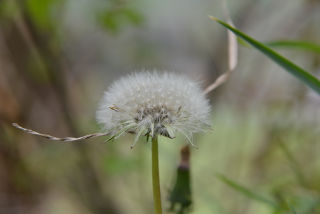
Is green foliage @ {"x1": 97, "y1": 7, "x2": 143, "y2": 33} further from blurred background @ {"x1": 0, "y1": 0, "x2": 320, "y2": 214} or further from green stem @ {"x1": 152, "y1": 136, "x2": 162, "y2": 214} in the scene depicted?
green stem @ {"x1": 152, "y1": 136, "x2": 162, "y2": 214}

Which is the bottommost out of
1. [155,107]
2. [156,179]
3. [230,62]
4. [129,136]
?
[156,179]

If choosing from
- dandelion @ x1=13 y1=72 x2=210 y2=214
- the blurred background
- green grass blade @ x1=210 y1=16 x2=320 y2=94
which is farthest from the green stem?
the blurred background

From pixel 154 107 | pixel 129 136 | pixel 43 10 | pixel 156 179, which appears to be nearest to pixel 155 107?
pixel 154 107

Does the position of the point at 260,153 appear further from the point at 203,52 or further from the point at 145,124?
the point at 145,124

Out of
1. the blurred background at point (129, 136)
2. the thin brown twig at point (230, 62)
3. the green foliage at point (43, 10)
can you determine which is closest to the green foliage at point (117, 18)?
the blurred background at point (129, 136)

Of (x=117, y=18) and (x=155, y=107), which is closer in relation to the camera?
(x=155, y=107)

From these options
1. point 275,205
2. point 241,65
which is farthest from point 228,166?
point 275,205

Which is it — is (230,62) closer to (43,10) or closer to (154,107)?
(154,107)

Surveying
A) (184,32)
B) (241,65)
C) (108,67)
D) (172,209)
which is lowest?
→ (172,209)
